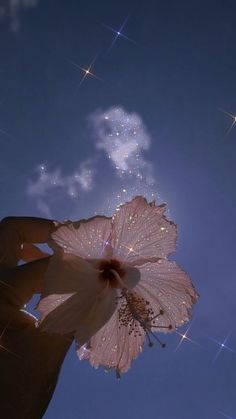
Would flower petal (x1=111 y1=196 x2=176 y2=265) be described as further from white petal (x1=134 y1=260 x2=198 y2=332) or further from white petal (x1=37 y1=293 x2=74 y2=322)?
white petal (x1=37 y1=293 x2=74 y2=322)

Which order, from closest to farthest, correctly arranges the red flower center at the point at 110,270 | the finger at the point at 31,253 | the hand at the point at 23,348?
the hand at the point at 23,348, the red flower center at the point at 110,270, the finger at the point at 31,253

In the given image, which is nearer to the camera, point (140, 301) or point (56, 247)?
point (56, 247)

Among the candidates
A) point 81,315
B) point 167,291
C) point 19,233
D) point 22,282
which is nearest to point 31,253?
point 19,233

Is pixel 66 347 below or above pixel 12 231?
below

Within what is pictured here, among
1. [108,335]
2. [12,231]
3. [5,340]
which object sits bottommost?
[5,340]

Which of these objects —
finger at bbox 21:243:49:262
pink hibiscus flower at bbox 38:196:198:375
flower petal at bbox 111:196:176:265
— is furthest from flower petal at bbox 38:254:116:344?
finger at bbox 21:243:49:262

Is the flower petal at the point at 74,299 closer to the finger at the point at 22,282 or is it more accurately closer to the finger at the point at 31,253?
the finger at the point at 22,282

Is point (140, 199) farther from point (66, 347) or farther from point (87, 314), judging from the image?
point (66, 347)

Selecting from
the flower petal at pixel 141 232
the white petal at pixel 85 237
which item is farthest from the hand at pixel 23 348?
the flower petal at pixel 141 232

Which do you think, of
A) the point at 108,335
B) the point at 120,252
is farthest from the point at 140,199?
the point at 108,335
